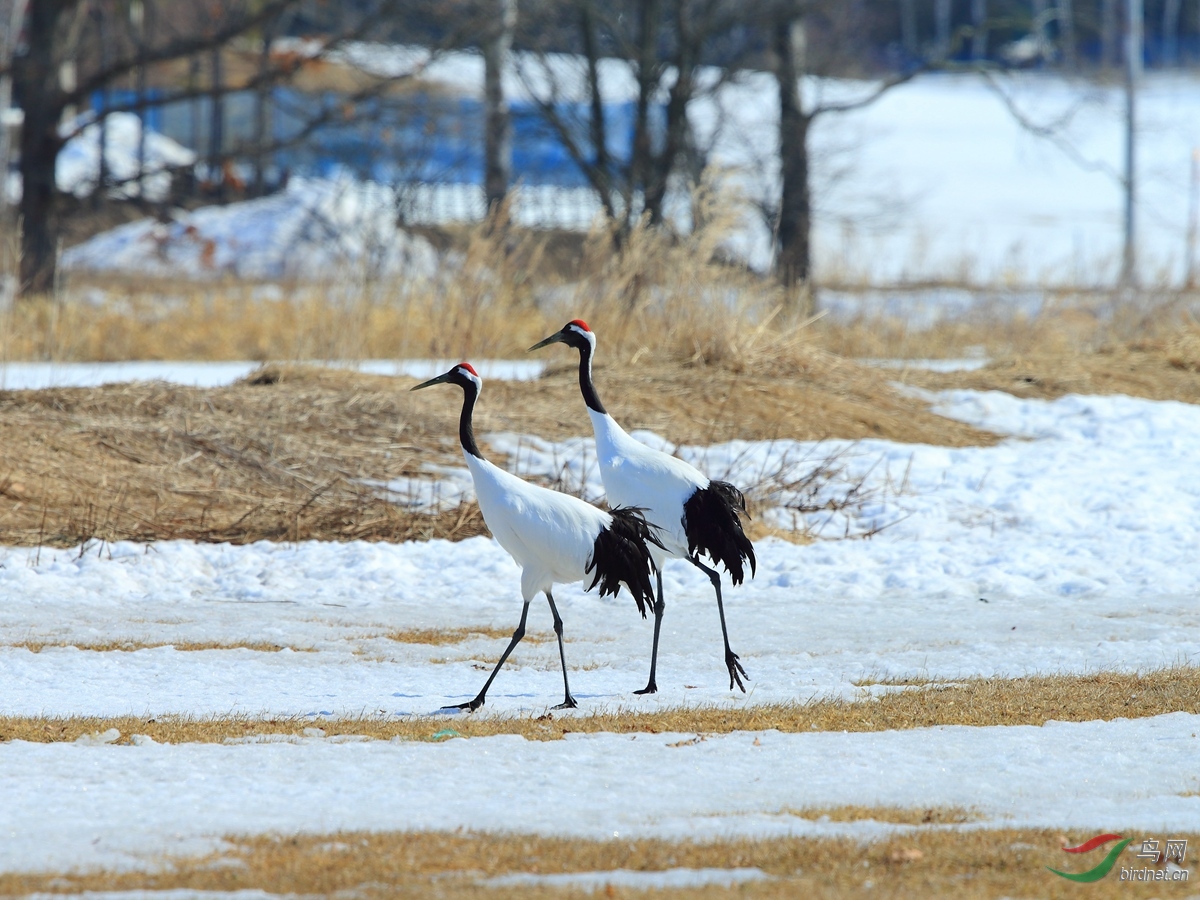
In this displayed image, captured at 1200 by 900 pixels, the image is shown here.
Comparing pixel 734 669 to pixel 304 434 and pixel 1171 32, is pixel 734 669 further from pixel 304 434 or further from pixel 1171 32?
pixel 1171 32

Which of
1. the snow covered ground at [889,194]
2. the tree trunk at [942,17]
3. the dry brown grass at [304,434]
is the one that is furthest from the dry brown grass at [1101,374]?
the tree trunk at [942,17]

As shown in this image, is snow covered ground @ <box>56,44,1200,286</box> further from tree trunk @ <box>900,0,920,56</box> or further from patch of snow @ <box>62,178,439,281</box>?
tree trunk @ <box>900,0,920,56</box>

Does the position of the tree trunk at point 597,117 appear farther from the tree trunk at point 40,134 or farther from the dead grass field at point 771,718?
the dead grass field at point 771,718

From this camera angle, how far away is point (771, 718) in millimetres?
5883

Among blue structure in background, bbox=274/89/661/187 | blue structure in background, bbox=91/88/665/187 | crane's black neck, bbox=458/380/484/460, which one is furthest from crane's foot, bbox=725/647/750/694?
blue structure in background, bbox=274/89/661/187

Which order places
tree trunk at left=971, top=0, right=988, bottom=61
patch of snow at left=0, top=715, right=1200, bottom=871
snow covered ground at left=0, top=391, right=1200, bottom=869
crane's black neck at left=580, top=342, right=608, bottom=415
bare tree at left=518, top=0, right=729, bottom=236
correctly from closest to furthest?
patch of snow at left=0, top=715, right=1200, bottom=871 → snow covered ground at left=0, top=391, right=1200, bottom=869 → crane's black neck at left=580, top=342, right=608, bottom=415 → bare tree at left=518, top=0, right=729, bottom=236 → tree trunk at left=971, top=0, right=988, bottom=61

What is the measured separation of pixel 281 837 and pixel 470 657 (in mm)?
2972

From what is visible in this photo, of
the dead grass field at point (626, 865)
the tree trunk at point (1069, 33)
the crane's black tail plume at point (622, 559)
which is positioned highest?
the tree trunk at point (1069, 33)

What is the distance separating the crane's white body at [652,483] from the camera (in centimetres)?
680

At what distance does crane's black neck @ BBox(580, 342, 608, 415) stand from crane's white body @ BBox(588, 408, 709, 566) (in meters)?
0.15

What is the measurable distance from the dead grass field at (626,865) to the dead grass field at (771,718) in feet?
4.39

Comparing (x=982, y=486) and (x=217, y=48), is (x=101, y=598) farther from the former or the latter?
(x=217, y=48)

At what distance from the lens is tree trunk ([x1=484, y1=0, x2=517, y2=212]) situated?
2098 cm

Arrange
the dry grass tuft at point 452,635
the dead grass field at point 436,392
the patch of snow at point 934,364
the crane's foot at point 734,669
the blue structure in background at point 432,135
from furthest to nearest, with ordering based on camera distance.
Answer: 1. the blue structure in background at point 432,135
2. the patch of snow at point 934,364
3. the dead grass field at point 436,392
4. the dry grass tuft at point 452,635
5. the crane's foot at point 734,669
